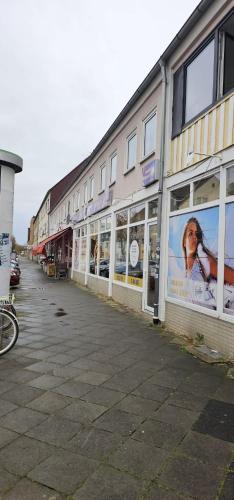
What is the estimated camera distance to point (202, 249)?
6.64m

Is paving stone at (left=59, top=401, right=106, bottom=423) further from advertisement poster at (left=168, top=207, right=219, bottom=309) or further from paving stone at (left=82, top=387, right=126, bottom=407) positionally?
advertisement poster at (left=168, top=207, right=219, bottom=309)

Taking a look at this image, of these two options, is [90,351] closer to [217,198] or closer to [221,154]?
[217,198]

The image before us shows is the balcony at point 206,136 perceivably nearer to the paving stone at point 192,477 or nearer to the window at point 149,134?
the window at point 149,134

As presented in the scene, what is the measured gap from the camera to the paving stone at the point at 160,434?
310cm

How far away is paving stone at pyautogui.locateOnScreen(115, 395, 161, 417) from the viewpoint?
370 cm

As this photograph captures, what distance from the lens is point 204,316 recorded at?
6.37 metres

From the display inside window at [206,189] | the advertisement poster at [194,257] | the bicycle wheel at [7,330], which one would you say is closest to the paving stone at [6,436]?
the bicycle wheel at [7,330]

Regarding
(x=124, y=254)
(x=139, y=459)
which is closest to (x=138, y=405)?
(x=139, y=459)

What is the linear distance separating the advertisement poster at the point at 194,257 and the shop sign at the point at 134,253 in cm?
245

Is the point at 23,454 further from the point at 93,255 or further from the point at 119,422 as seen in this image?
the point at 93,255

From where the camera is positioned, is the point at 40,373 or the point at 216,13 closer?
the point at 40,373

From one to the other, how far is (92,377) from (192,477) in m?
2.18

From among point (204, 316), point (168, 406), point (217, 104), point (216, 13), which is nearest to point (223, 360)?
point (204, 316)

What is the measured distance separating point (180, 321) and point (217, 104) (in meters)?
3.89
